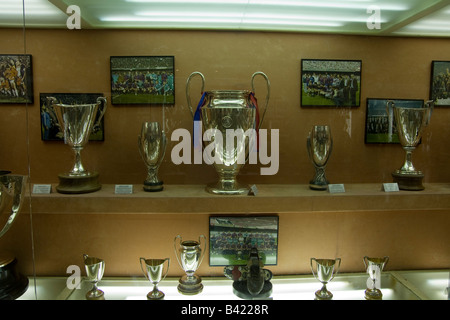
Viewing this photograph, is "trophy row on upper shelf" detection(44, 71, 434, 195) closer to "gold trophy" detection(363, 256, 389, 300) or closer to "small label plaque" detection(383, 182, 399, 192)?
"small label plaque" detection(383, 182, 399, 192)

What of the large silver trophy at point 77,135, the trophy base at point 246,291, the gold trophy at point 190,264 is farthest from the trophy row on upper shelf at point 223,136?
the trophy base at point 246,291

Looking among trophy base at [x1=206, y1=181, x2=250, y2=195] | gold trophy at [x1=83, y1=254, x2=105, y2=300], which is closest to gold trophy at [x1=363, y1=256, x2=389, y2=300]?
trophy base at [x1=206, y1=181, x2=250, y2=195]

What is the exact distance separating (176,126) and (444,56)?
1.10 meters

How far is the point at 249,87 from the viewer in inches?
54.8

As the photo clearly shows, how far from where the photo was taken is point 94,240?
1.43 m

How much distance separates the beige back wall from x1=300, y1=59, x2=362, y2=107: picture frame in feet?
0.08

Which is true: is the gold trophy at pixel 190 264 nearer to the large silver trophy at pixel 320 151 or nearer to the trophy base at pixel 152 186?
the trophy base at pixel 152 186

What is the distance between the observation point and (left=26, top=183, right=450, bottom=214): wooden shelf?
121 cm

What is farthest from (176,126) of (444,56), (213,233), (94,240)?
(444,56)

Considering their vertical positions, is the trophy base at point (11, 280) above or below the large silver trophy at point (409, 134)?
below

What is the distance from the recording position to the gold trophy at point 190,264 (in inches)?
51.6

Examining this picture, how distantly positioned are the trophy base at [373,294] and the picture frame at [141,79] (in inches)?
41.5
